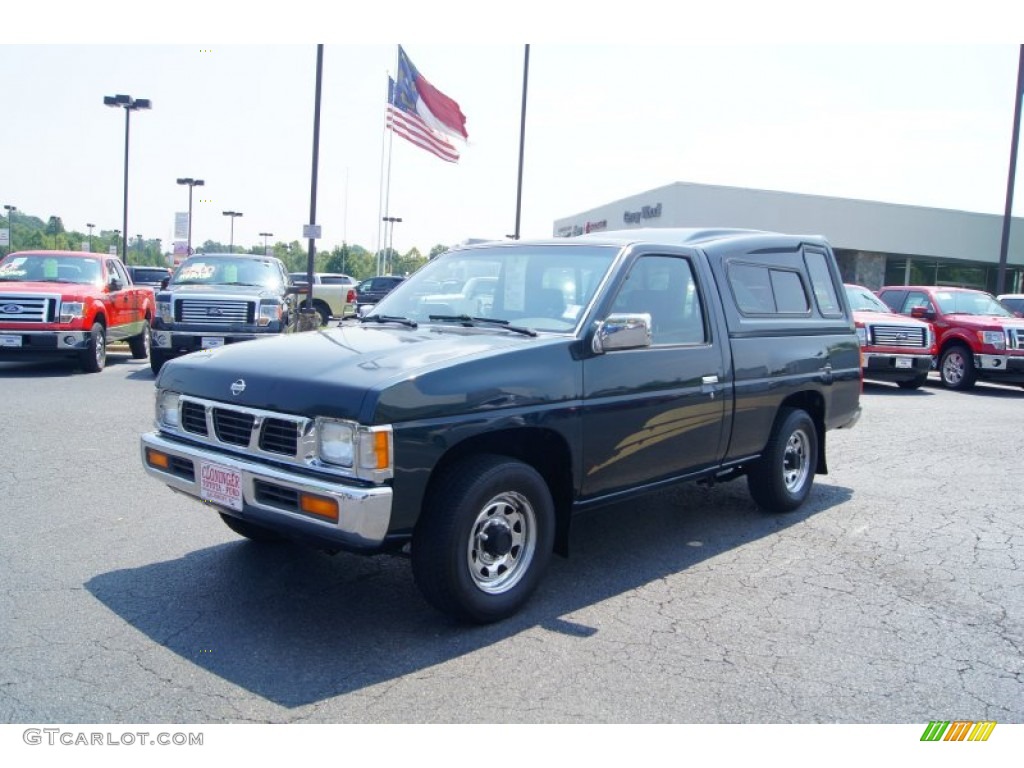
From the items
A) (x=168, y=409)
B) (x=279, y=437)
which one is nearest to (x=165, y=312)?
(x=168, y=409)

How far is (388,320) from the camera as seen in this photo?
211 inches

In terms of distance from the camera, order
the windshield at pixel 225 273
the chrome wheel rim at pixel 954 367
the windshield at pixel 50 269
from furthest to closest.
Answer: the chrome wheel rim at pixel 954 367
the windshield at pixel 225 273
the windshield at pixel 50 269

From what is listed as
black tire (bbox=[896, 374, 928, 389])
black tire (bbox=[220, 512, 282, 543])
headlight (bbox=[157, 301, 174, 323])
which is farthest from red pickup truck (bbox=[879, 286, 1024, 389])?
black tire (bbox=[220, 512, 282, 543])

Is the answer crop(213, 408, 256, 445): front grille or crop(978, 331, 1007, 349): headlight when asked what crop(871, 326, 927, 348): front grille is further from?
crop(213, 408, 256, 445): front grille

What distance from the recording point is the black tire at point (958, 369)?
15.8 meters

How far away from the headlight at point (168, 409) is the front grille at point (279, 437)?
768mm

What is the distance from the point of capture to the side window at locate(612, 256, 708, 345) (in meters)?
5.15

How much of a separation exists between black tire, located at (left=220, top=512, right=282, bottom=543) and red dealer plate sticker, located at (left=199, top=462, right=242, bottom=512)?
853 mm

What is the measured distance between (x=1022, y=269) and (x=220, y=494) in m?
47.5

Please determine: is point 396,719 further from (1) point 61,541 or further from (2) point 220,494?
(1) point 61,541

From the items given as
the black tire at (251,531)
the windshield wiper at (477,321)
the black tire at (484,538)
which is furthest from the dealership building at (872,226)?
the black tire at (484,538)

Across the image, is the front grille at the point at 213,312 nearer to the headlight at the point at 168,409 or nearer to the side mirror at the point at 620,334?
the headlight at the point at 168,409
